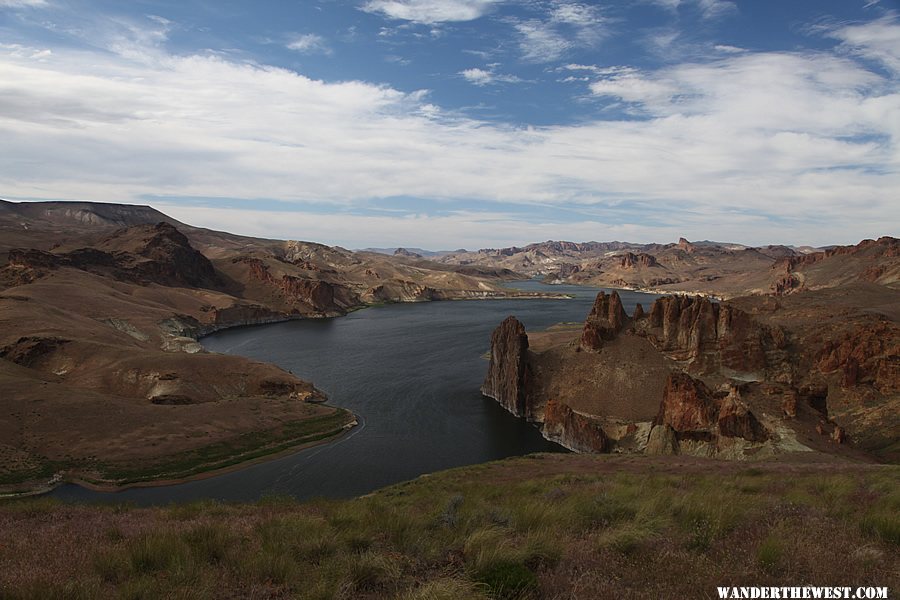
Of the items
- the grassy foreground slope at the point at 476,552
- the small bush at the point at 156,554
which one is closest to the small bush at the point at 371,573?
the grassy foreground slope at the point at 476,552

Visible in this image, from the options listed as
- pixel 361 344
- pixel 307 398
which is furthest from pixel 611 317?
pixel 361 344

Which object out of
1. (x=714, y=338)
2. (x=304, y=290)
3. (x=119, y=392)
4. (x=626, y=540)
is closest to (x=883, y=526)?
(x=626, y=540)

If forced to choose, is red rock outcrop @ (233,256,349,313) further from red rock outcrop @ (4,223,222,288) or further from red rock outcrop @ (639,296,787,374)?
red rock outcrop @ (639,296,787,374)

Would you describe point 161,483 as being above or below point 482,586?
below

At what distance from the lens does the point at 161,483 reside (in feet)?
133

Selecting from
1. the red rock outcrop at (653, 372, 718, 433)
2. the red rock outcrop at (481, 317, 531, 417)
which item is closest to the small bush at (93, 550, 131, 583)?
the red rock outcrop at (653, 372, 718, 433)

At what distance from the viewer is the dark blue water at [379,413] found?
4119 cm

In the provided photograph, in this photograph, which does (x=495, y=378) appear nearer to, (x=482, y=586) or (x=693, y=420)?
(x=693, y=420)

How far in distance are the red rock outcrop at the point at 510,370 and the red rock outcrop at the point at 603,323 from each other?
8052 millimetres

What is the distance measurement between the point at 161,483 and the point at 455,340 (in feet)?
244

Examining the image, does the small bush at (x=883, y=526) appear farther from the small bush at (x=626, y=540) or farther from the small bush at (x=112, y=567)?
the small bush at (x=112, y=567)

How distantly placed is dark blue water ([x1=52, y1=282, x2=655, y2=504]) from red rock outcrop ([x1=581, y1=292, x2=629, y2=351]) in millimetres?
14450

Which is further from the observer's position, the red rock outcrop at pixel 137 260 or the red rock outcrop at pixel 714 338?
the red rock outcrop at pixel 137 260

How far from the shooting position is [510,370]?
6359 cm
